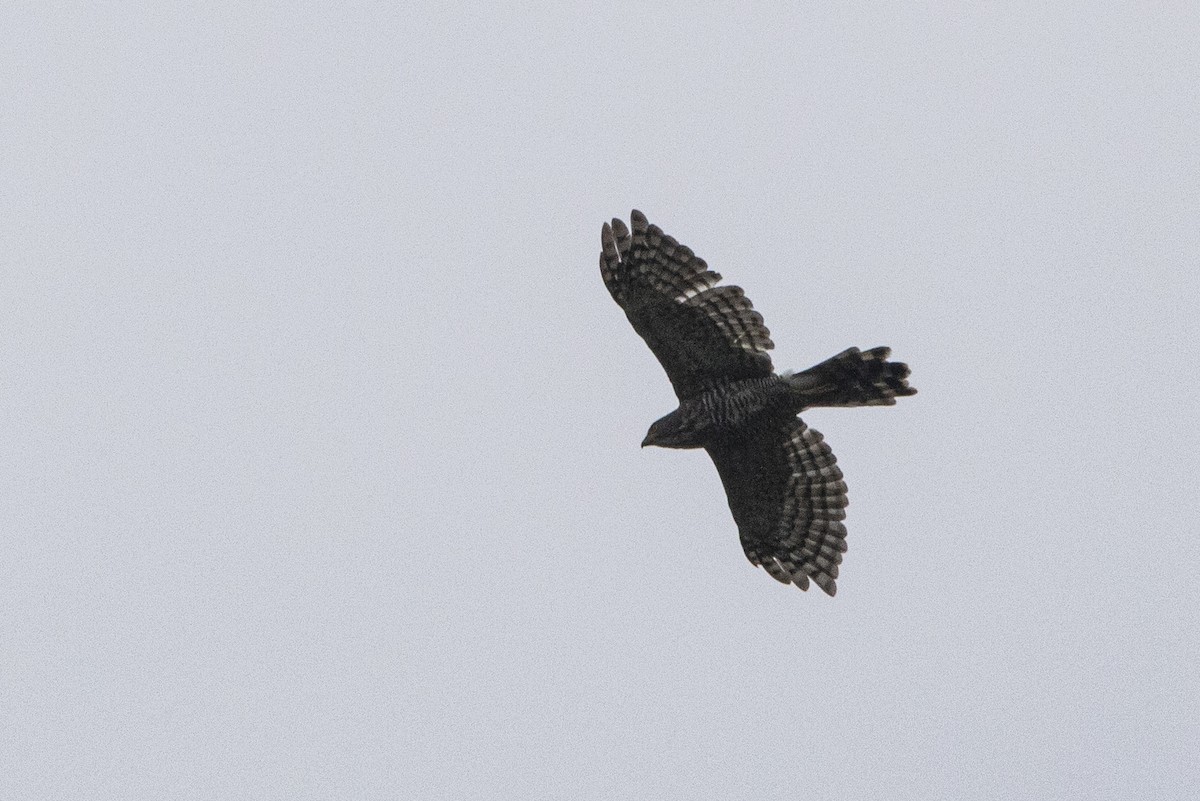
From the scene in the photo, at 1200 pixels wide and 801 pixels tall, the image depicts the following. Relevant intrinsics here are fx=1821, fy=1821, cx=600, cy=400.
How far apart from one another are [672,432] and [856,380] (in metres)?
1.99

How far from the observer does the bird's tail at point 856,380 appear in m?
18.2

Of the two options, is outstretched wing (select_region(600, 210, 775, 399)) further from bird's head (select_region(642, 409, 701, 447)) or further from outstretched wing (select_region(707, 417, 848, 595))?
outstretched wing (select_region(707, 417, 848, 595))

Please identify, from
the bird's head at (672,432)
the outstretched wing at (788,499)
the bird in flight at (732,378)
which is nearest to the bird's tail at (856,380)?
the bird in flight at (732,378)

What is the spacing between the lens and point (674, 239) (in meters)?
18.3

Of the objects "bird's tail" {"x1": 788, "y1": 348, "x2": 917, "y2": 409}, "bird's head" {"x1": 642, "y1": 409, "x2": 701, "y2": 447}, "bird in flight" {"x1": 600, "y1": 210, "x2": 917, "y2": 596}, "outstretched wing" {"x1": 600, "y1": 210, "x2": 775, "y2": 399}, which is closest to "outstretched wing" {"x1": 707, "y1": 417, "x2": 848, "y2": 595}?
"bird in flight" {"x1": 600, "y1": 210, "x2": 917, "y2": 596}

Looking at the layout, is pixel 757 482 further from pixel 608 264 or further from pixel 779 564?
pixel 608 264

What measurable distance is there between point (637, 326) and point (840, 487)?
298 centimetres

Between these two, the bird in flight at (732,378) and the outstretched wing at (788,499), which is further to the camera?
the outstretched wing at (788,499)

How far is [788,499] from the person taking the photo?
19.8 metres

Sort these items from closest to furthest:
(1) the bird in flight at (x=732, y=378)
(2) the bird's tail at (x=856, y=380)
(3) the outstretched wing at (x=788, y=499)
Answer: (2) the bird's tail at (x=856, y=380), (1) the bird in flight at (x=732, y=378), (3) the outstretched wing at (x=788, y=499)

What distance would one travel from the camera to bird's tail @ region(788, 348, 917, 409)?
59.6 ft

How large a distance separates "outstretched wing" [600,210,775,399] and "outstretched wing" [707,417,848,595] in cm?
100

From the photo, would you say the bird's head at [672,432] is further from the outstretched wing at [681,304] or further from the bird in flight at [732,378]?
the outstretched wing at [681,304]

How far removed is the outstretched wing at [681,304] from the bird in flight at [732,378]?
0.03 feet
